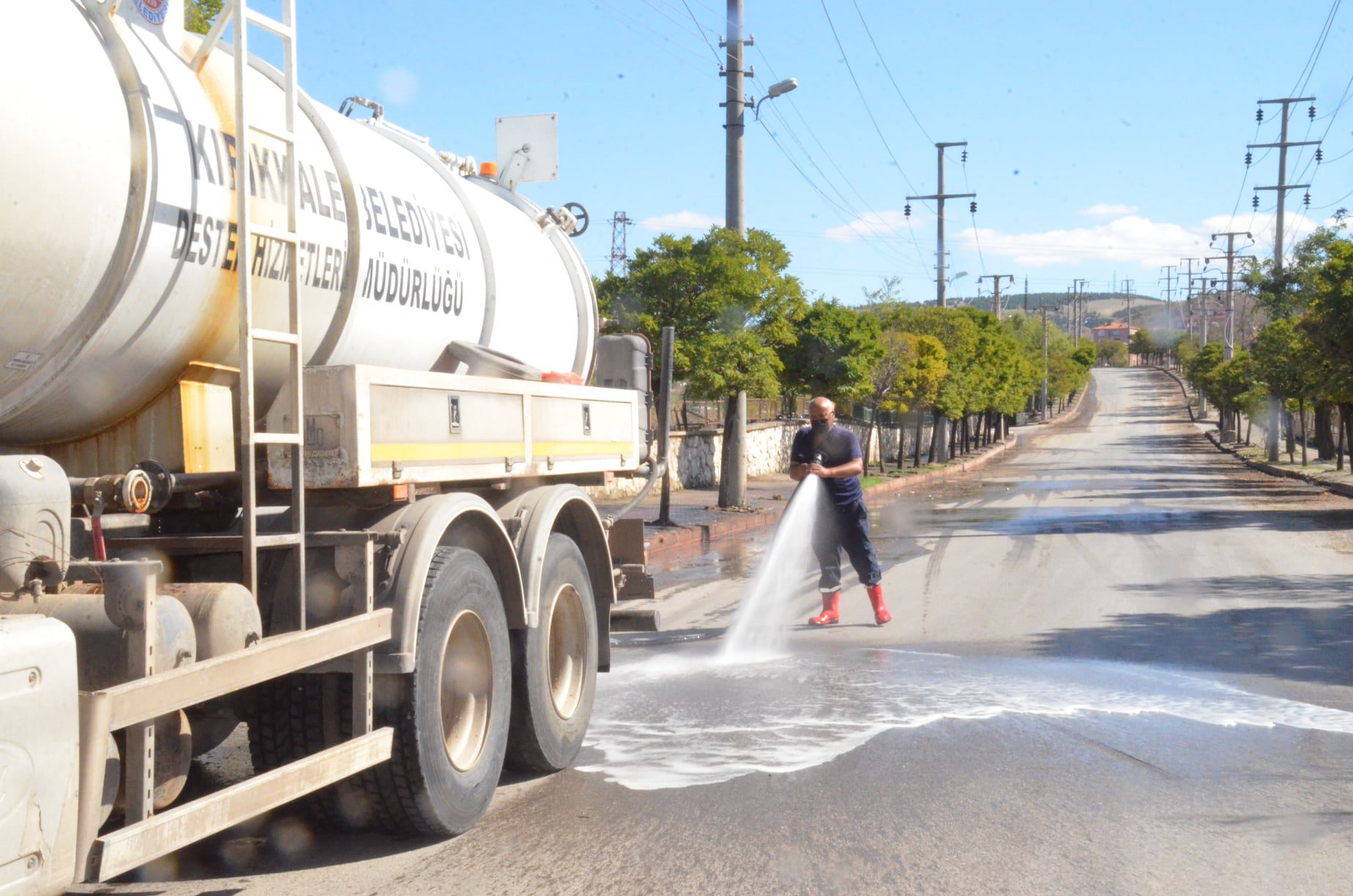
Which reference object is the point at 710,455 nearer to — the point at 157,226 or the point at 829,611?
the point at 829,611

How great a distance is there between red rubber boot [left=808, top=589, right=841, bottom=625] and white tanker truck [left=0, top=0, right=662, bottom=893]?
455cm

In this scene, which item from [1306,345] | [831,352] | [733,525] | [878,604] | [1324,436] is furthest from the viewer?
[1324,436]

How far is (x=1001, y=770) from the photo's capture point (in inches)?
223

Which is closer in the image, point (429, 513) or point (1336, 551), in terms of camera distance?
point (429, 513)

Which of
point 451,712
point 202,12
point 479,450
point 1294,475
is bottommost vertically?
point 1294,475

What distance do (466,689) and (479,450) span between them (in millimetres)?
941

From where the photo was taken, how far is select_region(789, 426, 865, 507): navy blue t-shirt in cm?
1038

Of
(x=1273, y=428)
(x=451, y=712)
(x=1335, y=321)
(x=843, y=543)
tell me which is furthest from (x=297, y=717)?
(x=1273, y=428)

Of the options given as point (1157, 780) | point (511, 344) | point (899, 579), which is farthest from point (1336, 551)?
point (511, 344)

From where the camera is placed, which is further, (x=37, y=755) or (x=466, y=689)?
(x=466, y=689)

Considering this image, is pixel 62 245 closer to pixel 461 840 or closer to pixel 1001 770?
pixel 461 840

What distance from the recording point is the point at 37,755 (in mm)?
2865

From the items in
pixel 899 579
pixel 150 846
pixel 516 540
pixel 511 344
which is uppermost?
pixel 511 344

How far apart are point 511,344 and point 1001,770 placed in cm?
308
